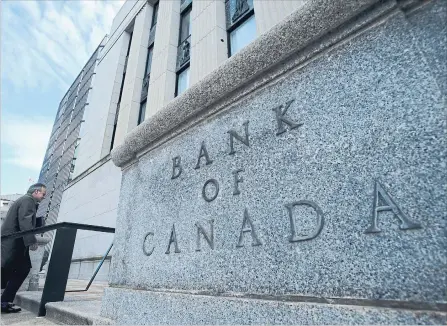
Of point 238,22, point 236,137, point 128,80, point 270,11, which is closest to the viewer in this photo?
point 236,137

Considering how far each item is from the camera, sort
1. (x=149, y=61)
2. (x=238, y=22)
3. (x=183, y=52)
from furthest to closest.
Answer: (x=149, y=61)
(x=183, y=52)
(x=238, y=22)

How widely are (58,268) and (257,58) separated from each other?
10.6ft

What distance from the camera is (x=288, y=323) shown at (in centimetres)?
121

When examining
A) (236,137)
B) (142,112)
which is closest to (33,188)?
(236,137)

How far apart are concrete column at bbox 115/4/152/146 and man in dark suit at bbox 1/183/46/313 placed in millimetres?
7421

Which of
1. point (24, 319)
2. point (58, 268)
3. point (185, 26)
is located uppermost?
point (185, 26)

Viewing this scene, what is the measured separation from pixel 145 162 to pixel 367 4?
198 centimetres

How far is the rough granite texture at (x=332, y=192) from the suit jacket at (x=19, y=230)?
2.57 m

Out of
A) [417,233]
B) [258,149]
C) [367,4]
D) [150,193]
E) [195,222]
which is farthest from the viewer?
[150,193]

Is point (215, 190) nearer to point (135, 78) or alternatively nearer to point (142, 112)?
point (142, 112)

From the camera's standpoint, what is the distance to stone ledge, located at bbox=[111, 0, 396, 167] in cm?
138

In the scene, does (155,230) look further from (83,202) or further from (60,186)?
(60,186)

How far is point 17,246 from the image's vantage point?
364cm

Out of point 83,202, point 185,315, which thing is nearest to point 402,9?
point 185,315
